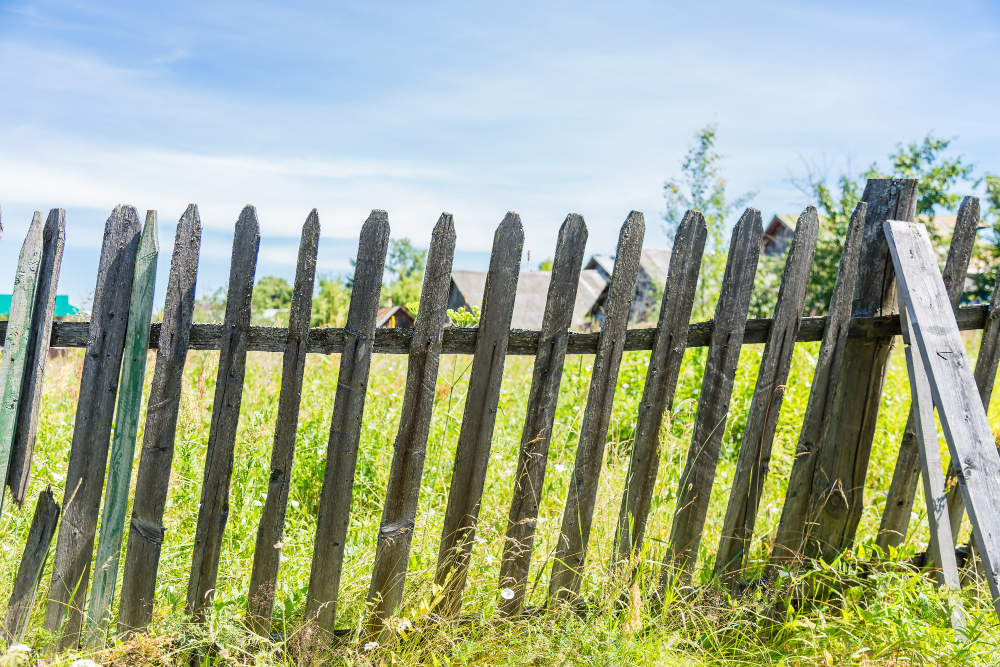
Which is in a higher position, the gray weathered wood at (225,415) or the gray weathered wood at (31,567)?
the gray weathered wood at (225,415)

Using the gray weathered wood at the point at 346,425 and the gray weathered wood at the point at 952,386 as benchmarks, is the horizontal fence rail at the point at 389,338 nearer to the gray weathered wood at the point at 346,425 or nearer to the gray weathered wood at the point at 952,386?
the gray weathered wood at the point at 346,425

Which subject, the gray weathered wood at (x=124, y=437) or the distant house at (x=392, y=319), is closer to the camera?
the gray weathered wood at (x=124, y=437)

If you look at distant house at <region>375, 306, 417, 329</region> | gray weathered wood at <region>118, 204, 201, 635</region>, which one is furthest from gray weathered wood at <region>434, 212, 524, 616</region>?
gray weathered wood at <region>118, 204, 201, 635</region>

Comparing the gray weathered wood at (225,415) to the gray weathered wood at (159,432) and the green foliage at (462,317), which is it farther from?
the green foliage at (462,317)

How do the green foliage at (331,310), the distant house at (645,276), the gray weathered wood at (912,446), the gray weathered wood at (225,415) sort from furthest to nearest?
the distant house at (645,276), the green foliage at (331,310), the gray weathered wood at (912,446), the gray weathered wood at (225,415)

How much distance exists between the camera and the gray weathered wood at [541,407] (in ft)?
7.57

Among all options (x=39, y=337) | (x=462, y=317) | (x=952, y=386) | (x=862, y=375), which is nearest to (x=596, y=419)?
(x=462, y=317)

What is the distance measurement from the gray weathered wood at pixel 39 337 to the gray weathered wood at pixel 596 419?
6.02 feet

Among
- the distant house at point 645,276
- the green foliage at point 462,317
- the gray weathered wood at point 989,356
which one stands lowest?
the green foliage at point 462,317

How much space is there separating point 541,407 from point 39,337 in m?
1.69

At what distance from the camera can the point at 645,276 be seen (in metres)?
27.5

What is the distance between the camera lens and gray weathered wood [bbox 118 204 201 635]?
2.12 meters

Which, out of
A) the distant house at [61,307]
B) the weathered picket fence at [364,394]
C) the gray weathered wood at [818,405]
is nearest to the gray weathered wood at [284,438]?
the weathered picket fence at [364,394]

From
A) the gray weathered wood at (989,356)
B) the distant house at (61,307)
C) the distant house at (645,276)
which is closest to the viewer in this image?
the gray weathered wood at (989,356)
